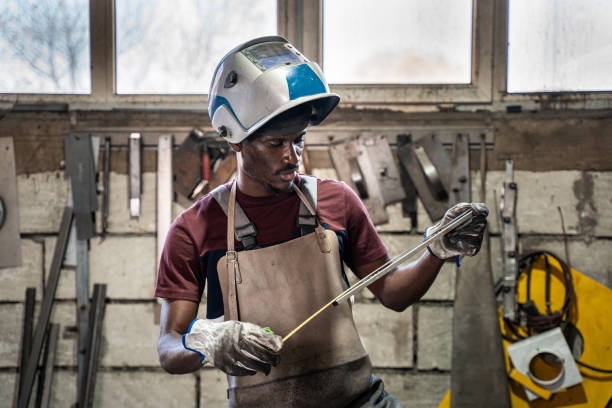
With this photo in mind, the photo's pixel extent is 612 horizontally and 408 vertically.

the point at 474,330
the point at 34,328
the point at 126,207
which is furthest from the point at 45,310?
the point at 474,330

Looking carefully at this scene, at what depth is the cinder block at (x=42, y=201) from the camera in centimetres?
260

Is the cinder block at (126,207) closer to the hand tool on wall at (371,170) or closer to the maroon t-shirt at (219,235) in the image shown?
the hand tool on wall at (371,170)

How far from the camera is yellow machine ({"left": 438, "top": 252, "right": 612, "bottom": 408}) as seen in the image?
7.71 ft

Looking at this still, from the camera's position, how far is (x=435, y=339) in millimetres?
2527

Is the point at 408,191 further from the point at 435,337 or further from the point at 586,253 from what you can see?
the point at 586,253

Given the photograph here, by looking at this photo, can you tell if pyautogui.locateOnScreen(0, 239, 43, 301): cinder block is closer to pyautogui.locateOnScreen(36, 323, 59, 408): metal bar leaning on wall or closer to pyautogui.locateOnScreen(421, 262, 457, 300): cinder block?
pyautogui.locateOnScreen(36, 323, 59, 408): metal bar leaning on wall

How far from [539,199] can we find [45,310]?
2.50m

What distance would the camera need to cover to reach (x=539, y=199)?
254 centimetres

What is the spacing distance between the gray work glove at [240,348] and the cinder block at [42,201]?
1731 mm

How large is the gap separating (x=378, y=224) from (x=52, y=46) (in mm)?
1988

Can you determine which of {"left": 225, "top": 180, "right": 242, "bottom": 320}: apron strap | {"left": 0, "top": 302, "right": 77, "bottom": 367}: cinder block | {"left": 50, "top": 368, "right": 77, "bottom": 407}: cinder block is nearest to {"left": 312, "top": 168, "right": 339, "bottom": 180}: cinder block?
{"left": 225, "top": 180, "right": 242, "bottom": 320}: apron strap

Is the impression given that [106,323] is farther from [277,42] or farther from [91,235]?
[277,42]

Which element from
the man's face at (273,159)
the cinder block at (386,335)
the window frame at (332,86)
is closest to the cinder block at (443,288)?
the cinder block at (386,335)

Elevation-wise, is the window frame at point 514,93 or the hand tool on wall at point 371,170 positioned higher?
the window frame at point 514,93
